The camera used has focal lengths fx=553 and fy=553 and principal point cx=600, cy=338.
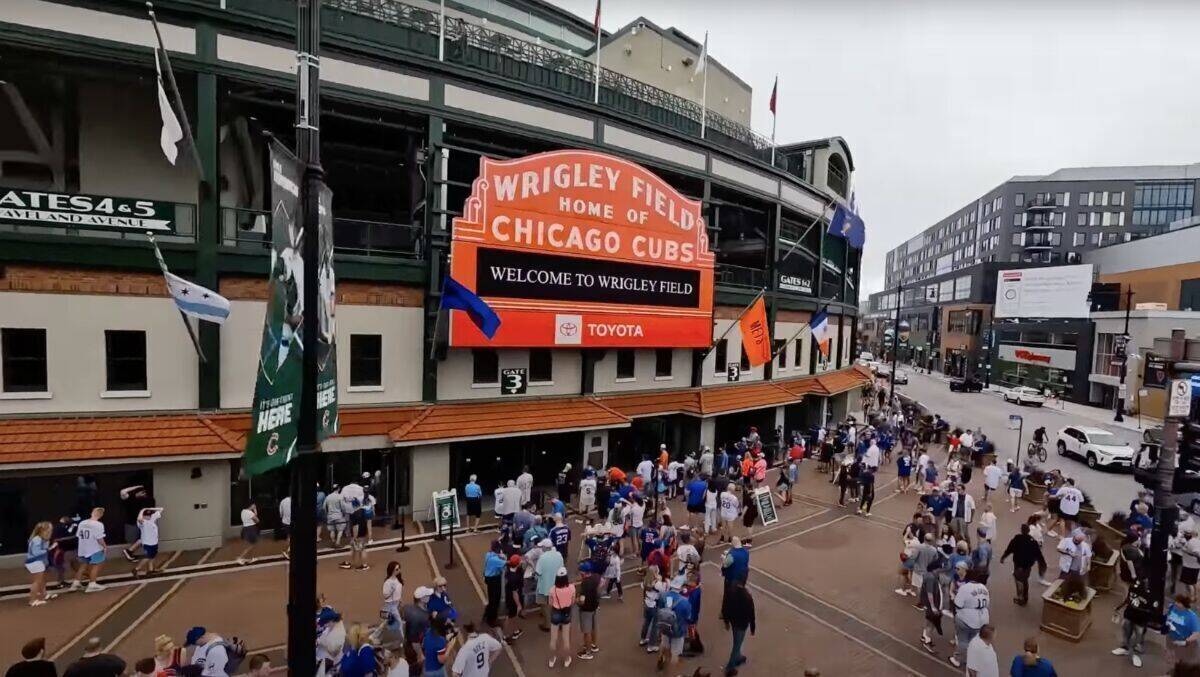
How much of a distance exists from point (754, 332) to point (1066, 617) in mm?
12972

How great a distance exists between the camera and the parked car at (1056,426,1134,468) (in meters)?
26.2

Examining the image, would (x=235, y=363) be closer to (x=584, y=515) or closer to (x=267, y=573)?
(x=267, y=573)

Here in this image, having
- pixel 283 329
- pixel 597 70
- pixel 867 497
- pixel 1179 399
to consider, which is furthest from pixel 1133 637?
A: pixel 597 70

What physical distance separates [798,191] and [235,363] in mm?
27106

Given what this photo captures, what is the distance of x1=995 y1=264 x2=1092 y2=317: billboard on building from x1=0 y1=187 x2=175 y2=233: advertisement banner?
71.8 m

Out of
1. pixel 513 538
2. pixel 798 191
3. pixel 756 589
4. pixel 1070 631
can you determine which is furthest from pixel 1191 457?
pixel 798 191

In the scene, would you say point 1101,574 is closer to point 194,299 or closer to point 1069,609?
point 1069,609

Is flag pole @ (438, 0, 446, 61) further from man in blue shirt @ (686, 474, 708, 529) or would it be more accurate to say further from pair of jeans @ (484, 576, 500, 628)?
man in blue shirt @ (686, 474, 708, 529)

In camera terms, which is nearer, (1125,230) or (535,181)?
(535,181)

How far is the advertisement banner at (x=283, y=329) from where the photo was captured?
5.59 meters

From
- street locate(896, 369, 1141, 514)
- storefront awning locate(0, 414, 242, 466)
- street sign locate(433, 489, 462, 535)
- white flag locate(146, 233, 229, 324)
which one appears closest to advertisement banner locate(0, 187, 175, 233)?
white flag locate(146, 233, 229, 324)

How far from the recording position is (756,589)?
514 inches

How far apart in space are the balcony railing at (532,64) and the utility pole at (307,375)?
507 inches

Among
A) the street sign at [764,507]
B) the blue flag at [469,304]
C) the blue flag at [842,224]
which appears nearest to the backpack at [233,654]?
the blue flag at [469,304]
